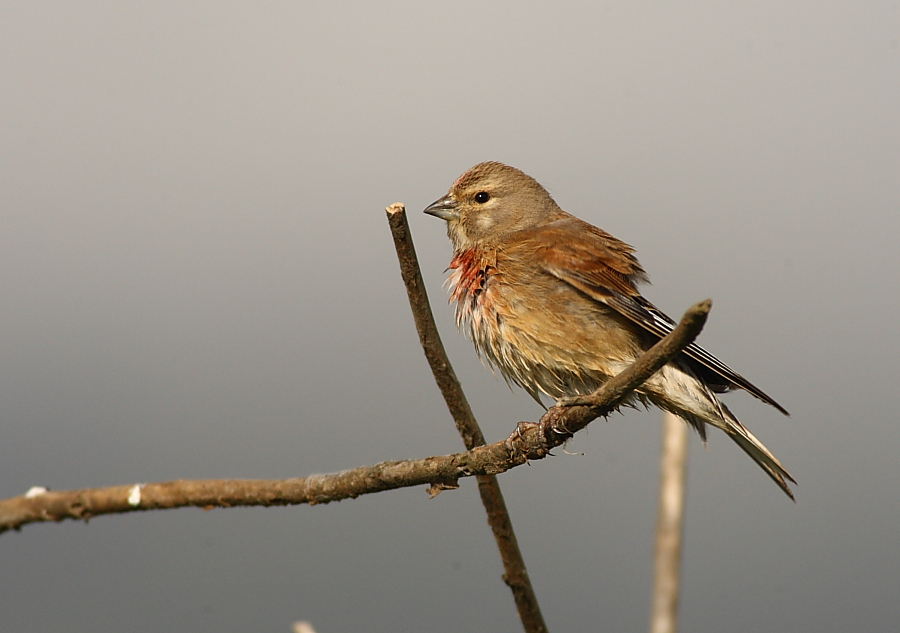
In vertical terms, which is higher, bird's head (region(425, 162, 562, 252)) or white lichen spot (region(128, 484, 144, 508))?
bird's head (region(425, 162, 562, 252))

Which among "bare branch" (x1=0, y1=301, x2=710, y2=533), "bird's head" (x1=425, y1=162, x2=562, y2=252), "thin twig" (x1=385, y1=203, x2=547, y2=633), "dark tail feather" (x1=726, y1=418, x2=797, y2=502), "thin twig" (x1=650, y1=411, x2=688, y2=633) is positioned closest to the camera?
→ "bare branch" (x1=0, y1=301, x2=710, y2=533)

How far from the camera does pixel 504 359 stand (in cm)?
459

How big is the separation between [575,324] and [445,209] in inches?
58.7

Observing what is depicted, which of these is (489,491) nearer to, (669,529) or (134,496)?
(669,529)

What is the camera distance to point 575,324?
172 inches

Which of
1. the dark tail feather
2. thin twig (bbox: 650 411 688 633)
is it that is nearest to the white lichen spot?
thin twig (bbox: 650 411 688 633)

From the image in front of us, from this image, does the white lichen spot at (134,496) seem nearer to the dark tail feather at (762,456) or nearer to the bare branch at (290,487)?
the bare branch at (290,487)

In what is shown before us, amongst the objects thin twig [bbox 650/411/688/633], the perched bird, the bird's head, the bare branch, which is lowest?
thin twig [bbox 650/411/688/633]

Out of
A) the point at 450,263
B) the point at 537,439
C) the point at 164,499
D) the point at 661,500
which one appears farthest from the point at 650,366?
the point at 450,263

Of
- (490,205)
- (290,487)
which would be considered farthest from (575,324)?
(290,487)

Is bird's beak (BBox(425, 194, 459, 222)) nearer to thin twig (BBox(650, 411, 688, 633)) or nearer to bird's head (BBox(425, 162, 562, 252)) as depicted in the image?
bird's head (BBox(425, 162, 562, 252))

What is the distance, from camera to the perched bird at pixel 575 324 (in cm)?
435

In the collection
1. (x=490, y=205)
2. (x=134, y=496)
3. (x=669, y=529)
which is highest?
(x=490, y=205)

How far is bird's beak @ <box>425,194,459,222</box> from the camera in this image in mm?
5453
